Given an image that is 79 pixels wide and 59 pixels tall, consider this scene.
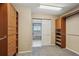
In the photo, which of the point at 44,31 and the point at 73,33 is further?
the point at 44,31

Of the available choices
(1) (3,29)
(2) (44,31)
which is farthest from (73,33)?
(1) (3,29)

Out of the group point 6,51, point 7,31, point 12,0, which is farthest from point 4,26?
point 12,0

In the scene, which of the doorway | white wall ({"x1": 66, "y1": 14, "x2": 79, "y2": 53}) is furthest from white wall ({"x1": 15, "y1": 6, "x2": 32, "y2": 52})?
the doorway

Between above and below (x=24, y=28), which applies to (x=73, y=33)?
below

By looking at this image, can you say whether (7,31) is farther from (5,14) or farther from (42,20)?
(42,20)

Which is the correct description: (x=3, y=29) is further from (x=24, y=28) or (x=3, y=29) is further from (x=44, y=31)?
(x=44, y=31)

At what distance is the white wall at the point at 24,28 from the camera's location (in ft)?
21.1

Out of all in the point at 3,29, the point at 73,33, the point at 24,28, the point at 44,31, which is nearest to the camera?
the point at 3,29

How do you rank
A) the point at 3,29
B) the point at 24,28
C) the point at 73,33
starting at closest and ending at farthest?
the point at 3,29 < the point at 24,28 < the point at 73,33

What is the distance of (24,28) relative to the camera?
21.3 feet

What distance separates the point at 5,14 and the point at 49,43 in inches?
239

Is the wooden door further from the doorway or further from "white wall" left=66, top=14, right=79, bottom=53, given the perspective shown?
the doorway

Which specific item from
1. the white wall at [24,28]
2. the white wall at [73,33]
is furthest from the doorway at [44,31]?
the white wall at [24,28]

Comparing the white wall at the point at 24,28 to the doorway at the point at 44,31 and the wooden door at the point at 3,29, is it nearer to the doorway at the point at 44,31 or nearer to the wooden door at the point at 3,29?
the wooden door at the point at 3,29
